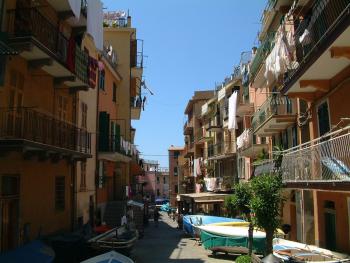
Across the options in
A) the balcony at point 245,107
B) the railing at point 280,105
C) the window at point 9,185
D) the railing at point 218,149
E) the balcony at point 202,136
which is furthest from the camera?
the balcony at point 202,136

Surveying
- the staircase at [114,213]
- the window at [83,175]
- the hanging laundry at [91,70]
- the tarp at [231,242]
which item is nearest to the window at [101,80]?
the hanging laundry at [91,70]

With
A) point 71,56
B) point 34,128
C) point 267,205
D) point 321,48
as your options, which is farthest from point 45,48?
point 267,205

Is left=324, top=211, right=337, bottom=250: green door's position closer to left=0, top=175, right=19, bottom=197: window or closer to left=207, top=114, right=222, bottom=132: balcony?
left=0, top=175, right=19, bottom=197: window

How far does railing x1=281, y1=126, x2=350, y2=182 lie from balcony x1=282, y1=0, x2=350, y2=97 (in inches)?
85.5

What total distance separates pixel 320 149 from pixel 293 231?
37.9ft

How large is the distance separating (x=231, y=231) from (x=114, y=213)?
1021cm

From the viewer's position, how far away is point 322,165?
551 inches

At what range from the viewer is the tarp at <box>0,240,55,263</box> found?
38.9 feet

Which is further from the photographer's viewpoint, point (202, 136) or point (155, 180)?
point (155, 180)

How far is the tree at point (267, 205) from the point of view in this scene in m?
15.3

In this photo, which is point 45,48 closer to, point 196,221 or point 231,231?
point 231,231

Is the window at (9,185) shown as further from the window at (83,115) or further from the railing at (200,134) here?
the railing at (200,134)

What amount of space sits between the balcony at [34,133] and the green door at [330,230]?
10.2 meters

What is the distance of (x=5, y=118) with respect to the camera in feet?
48.4
